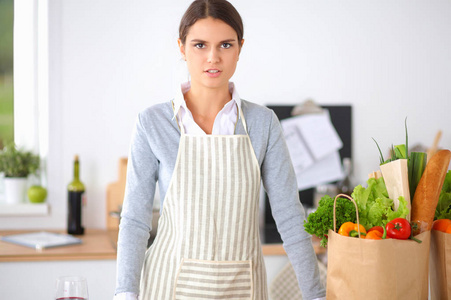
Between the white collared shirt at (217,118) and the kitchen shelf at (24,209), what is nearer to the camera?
the white collared shirt at (217,118)

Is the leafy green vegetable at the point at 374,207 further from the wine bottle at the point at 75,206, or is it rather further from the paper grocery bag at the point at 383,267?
the wine bottle at the point at 75,206

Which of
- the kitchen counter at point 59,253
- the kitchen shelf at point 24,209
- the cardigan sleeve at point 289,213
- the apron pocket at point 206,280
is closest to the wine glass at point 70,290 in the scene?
the apron pocket at point 206,280

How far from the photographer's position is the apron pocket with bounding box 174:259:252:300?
139cm

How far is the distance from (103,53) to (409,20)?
1578 millimetres

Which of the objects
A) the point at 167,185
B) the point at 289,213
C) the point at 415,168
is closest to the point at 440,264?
the point at 415,168

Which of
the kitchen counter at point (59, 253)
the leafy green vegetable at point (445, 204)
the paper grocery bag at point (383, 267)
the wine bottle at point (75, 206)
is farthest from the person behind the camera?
the wine bottle at point (75, 206)

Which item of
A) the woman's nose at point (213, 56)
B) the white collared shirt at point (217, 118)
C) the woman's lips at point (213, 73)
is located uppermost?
the woman's nose at point (213, 56)

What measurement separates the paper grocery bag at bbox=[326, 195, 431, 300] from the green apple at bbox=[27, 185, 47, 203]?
204 centimetres

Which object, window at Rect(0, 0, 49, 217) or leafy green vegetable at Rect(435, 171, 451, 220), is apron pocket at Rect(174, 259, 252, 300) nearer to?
leafy green vegetable at Rect(435, 171, 451, 220)

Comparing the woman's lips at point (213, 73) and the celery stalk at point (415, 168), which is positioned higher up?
the woman's lips at point (213, 73)

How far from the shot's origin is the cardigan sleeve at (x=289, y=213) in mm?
1322

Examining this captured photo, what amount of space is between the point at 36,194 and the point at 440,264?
2.14 m

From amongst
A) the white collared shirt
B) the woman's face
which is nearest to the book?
the white collared shirt

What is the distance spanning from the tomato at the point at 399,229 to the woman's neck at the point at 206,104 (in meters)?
0.60
